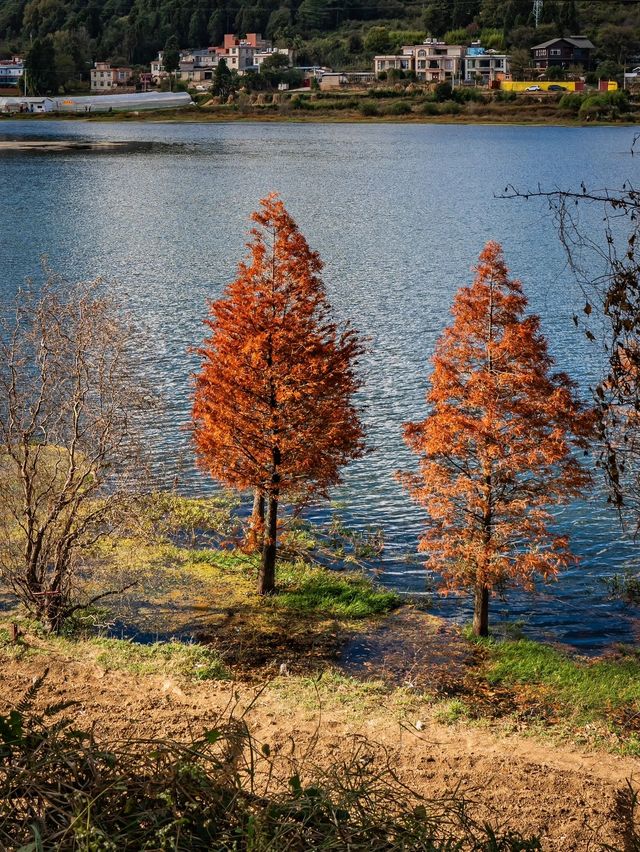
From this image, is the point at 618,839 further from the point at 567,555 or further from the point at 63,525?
the point at 63,525

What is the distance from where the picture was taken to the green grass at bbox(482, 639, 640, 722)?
1836 centimetres

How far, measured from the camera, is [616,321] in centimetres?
841

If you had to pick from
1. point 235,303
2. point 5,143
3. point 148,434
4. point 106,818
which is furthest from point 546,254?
point 5,143

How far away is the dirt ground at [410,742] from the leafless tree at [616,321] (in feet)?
10.9

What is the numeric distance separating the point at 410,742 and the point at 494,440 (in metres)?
8.18

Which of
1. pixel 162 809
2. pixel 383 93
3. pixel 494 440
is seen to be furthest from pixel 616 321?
pixel 383 93

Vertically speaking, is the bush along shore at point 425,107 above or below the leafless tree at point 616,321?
above

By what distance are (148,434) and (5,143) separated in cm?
12580

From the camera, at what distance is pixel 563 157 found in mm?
118625

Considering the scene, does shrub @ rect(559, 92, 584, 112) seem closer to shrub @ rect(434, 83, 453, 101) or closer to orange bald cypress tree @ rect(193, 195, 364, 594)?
shrub @ rect(434, 83, 453, 101)

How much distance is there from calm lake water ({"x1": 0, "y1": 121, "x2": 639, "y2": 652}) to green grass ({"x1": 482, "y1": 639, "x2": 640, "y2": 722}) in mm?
1275

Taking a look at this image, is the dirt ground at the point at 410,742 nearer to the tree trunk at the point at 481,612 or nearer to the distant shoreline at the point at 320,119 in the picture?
the tree trunk at the point at 481,612

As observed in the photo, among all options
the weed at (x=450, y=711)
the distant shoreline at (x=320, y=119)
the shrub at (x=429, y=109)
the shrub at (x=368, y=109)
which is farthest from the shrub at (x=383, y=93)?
the weed at (x=450, y=711)

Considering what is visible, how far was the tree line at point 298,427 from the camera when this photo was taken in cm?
2088
